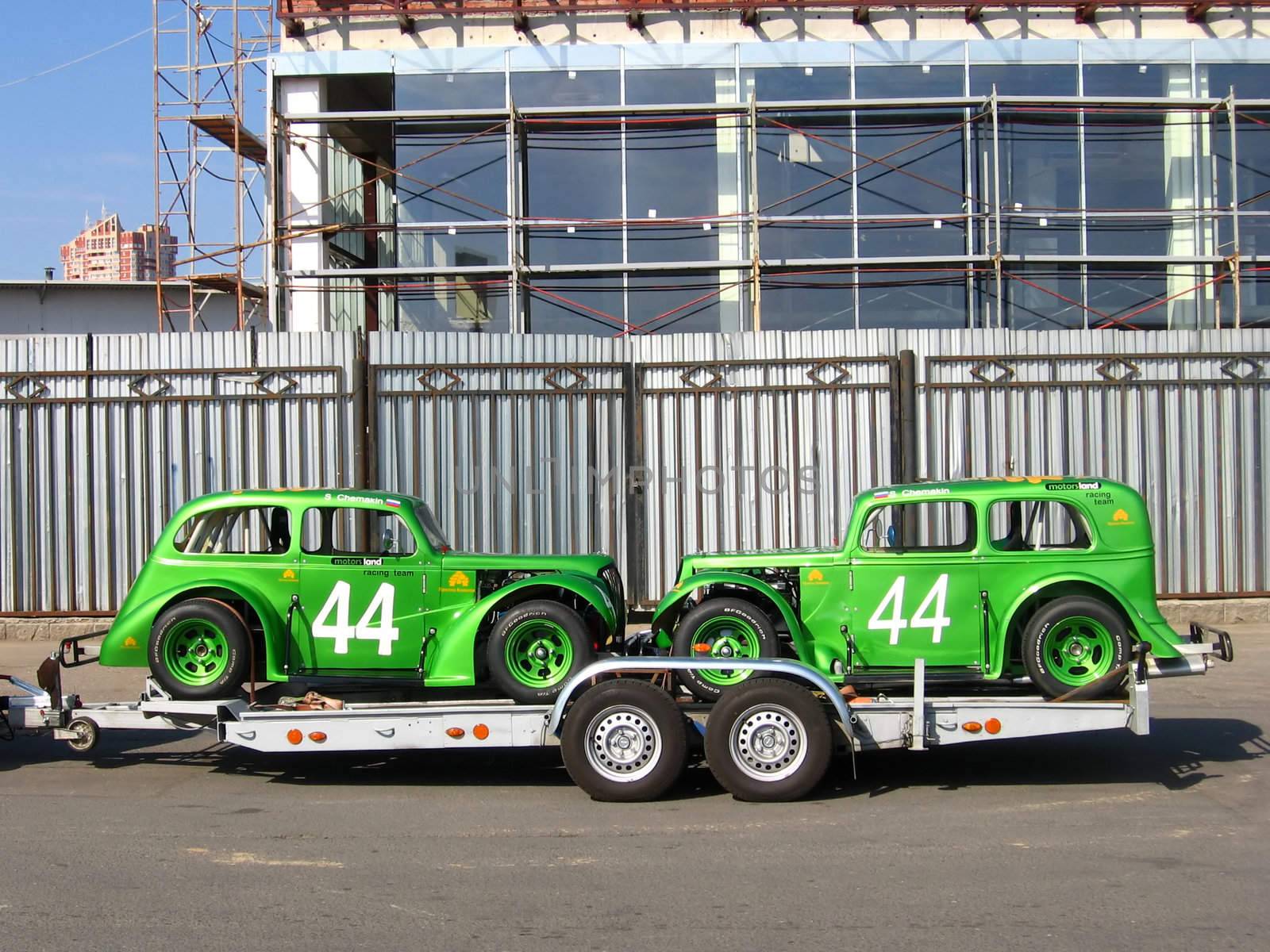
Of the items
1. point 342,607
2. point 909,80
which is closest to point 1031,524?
point 342,607

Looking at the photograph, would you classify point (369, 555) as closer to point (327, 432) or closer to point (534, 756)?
point (534, 756)

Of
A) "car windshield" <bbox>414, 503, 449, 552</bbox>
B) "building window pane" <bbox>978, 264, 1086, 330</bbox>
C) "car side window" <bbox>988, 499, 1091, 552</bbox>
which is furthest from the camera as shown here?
"building window pane" <bbox>978, 264, 1086, 330</bbox>

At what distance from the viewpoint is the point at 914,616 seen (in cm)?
805

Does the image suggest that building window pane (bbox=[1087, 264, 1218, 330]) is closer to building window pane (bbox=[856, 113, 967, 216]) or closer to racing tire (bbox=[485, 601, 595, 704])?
building window pane (bbox=[856, 113, 967, 216])

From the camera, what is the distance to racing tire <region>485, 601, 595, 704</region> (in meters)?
7.92

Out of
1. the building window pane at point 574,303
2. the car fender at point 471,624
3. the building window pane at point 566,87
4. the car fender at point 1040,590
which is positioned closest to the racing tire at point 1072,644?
the car fender at point 1040,590

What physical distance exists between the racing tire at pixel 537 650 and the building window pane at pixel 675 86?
1318 centimetres

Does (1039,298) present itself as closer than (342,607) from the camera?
No

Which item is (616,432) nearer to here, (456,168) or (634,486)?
(634,486)

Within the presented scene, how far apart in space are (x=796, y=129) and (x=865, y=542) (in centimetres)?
1206

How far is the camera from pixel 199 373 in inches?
571

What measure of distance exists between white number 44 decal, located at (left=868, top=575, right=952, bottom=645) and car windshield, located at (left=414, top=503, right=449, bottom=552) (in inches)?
124

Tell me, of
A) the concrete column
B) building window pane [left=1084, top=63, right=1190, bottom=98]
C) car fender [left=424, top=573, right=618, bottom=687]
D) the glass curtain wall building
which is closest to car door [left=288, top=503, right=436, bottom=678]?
car fender [left=424, top=573, right=618, bottom=687]

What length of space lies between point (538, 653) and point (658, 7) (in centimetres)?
1420
